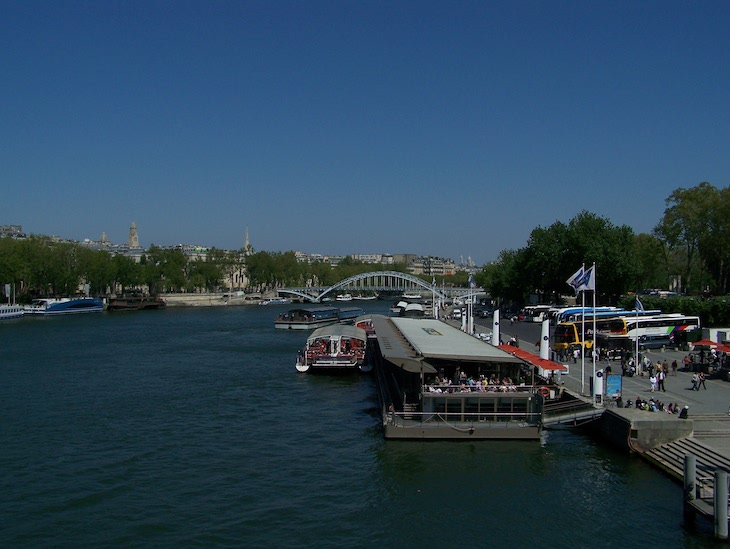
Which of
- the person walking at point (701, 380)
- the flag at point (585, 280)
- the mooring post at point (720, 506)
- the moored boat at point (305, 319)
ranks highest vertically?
the flag at point (585, 280)

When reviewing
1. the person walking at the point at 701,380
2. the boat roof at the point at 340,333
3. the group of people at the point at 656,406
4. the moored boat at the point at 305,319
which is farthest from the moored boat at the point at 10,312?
the group of people at the point at 656,406

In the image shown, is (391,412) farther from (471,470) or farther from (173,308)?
(173,308)

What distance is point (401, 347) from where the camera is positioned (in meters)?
29.3

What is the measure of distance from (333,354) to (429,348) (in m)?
14.0

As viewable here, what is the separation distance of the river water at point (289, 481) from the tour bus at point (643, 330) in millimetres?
14322

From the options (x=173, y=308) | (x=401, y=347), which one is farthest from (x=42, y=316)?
(x=401, y=347)

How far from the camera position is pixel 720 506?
15758 mm

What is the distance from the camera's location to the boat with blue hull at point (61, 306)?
99000 millimetres

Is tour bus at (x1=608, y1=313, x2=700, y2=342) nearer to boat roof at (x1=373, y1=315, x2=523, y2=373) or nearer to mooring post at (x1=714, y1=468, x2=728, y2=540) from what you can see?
boat roof at (x1=373, y1=315, x2=523, y2=373)

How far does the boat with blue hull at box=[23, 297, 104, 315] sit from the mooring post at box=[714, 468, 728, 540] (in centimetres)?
9765

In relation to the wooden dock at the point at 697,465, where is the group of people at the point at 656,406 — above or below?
above

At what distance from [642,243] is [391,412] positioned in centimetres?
8343

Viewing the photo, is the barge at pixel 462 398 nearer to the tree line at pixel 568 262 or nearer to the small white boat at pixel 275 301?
the tree line at pixel 568 262

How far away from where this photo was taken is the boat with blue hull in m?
99.0
